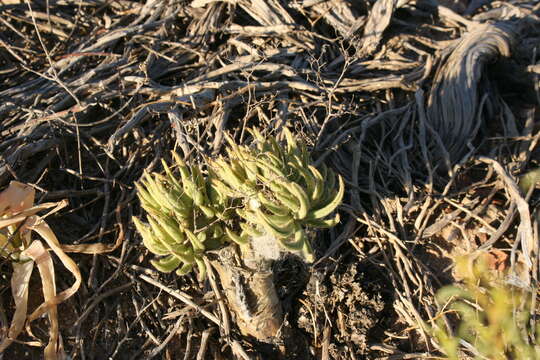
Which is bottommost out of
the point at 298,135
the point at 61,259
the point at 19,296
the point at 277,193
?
the point at 19,296

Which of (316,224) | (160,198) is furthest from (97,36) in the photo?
(316,224)

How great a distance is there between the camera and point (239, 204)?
6.52 feet

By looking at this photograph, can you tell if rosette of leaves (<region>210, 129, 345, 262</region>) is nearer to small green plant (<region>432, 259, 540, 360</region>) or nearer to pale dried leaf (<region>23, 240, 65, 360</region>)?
small green plant (<region>432, 259, 540, 360</region>)

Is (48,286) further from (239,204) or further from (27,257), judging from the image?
(239,204)

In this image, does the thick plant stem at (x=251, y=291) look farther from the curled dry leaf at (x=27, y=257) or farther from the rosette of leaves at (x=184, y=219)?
the curled dry leaf at (x=27, y=257)

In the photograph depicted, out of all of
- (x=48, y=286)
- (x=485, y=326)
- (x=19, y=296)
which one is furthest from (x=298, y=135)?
(x=19, y=296)

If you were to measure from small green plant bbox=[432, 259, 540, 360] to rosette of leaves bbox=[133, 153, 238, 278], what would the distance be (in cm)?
91

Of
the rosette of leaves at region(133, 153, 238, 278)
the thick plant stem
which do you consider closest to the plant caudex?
the rosette of leaves at region(133, 153, 238, 278)

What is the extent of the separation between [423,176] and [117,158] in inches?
67.3

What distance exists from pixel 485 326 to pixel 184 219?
1394 mm

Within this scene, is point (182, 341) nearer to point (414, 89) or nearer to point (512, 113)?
point (414, 89)

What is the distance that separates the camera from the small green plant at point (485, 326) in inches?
72.3

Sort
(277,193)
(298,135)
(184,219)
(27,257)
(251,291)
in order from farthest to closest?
(298,135) < (27,257) < (251,291) < (184,219) < (277,193)

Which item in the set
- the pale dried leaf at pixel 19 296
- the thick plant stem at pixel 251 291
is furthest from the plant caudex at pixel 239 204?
the pale dried leaf at pixel 19 296
